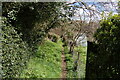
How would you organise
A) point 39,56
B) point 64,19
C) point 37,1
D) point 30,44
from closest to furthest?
point 37,1
point 30,44
point 64,19
point 39,56

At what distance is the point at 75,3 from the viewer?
5.28 m

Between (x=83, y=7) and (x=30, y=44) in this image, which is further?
(x=83, y=7)

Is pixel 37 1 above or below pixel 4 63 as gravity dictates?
above

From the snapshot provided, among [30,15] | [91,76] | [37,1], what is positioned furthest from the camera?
[30,15]

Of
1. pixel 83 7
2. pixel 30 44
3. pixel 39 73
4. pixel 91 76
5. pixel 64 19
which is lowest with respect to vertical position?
pixel 39 73

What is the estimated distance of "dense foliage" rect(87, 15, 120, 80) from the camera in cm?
157

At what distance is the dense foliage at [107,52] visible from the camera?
61.7 inches

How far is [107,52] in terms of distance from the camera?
1660 millimetres

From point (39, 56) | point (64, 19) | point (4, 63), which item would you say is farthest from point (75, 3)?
point (4, 63)

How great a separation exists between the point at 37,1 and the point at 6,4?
2.56 feet

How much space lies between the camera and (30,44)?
15.0 feet

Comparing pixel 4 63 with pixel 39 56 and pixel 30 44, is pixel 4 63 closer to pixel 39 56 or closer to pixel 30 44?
pixel 30 44

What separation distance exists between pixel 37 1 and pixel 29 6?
274 mm

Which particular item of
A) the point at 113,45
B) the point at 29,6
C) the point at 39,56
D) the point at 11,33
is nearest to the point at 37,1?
the point at 29,6
